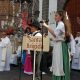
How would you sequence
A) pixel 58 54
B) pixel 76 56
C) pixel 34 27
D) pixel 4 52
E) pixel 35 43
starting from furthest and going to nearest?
1. pixel 76 56
2. pixel 4 52
3. pixel 34 27
4. pixel 35 43
5. pixel 58 54

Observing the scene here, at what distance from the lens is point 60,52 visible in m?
8.34

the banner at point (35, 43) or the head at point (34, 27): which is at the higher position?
the head at point (34, 27)

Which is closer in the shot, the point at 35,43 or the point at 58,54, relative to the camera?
the point at 58,54

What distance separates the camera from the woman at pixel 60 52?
27.0ft

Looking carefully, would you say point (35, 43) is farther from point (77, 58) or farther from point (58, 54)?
point (77, 58)

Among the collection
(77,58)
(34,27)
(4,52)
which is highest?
(34,27)

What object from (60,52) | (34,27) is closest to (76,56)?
(34,27)

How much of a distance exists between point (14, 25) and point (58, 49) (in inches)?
346

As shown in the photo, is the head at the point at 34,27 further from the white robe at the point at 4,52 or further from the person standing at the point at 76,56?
the person standing at the point at 76,56

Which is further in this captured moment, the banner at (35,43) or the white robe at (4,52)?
the white robe at (4,52)

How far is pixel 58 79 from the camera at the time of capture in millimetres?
8445

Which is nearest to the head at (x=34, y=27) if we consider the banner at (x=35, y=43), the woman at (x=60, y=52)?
the banner at (x=35, y=43)

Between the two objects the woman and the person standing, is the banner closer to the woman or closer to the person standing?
the woman

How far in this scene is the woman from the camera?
27.0ft
